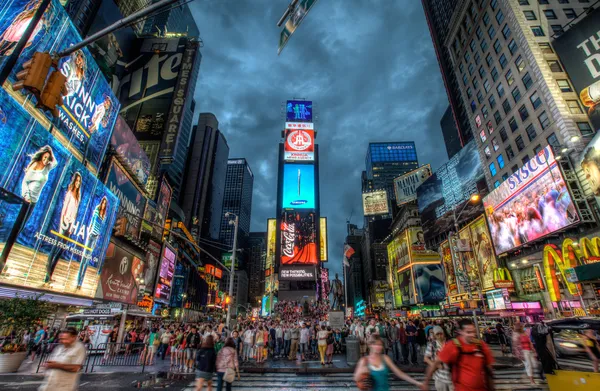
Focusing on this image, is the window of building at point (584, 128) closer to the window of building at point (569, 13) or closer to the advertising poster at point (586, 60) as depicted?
the advertising poster at point (586, 60)

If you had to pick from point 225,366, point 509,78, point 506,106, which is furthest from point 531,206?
point 225,366

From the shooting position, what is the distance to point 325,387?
9781 mm

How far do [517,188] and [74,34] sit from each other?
41.1 meters

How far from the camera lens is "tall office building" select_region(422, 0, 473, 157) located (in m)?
72.5

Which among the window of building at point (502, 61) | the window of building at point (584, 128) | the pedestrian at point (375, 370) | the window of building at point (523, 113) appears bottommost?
the pedestrian at point (375, 370)

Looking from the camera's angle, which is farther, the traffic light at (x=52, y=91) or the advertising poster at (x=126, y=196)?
the advertising poster at (x=126, y=196)

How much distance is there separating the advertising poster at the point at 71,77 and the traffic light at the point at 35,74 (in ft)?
47.3

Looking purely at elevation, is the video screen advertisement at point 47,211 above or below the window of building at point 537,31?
below

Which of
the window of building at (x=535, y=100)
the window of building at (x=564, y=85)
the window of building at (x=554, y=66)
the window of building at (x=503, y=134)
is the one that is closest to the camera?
the window of building at (x=564, y=85)


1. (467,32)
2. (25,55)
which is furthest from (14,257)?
(467,32)

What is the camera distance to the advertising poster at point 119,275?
3120 cm

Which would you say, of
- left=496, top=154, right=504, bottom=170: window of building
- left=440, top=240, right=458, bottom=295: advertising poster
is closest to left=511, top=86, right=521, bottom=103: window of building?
left=496, top=154, right=504, bottom=170: window of building

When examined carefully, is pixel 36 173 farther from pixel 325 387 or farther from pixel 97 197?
pixel 325 387

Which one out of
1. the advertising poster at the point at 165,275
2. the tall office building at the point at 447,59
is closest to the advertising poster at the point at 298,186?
the advertising poster at the point at 165,275
